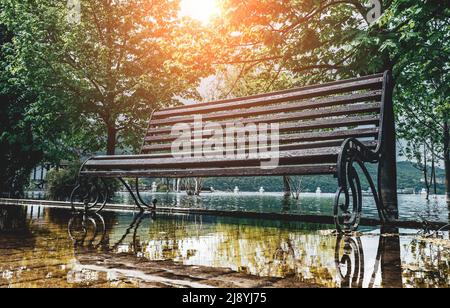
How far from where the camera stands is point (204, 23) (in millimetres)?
7605

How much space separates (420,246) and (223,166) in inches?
71.3

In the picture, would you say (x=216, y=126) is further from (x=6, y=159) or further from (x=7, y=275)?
(x=6, y=159)

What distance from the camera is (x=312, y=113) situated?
412 cm

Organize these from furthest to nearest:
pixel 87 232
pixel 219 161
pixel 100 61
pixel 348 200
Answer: pixel 100 61, pixel 87 232, pixel 219 161, pixel 348 200

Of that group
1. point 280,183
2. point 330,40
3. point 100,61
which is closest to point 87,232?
point 330,40

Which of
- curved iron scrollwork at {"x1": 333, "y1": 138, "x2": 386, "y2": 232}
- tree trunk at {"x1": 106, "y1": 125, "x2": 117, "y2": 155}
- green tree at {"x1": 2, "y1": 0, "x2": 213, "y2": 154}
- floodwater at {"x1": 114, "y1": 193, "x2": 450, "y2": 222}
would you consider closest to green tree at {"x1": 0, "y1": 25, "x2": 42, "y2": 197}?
green tree at {"x1": 2, "y1": 0, "x2": 213, "y2": 154}

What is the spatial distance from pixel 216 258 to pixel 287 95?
8.06 feet

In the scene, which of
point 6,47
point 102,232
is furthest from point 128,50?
point 102,232

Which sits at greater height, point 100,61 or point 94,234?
point 100,61

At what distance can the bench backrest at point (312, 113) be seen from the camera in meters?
3.71

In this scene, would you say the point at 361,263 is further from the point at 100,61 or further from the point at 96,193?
the point at 100,61

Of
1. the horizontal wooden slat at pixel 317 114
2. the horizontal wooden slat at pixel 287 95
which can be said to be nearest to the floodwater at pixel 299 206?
the horizontal wooden slat at pixel 317 114

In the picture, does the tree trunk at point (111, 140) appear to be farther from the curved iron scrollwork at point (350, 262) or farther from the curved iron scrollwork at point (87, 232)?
the curved iron scrollwork at point (350, 262)
